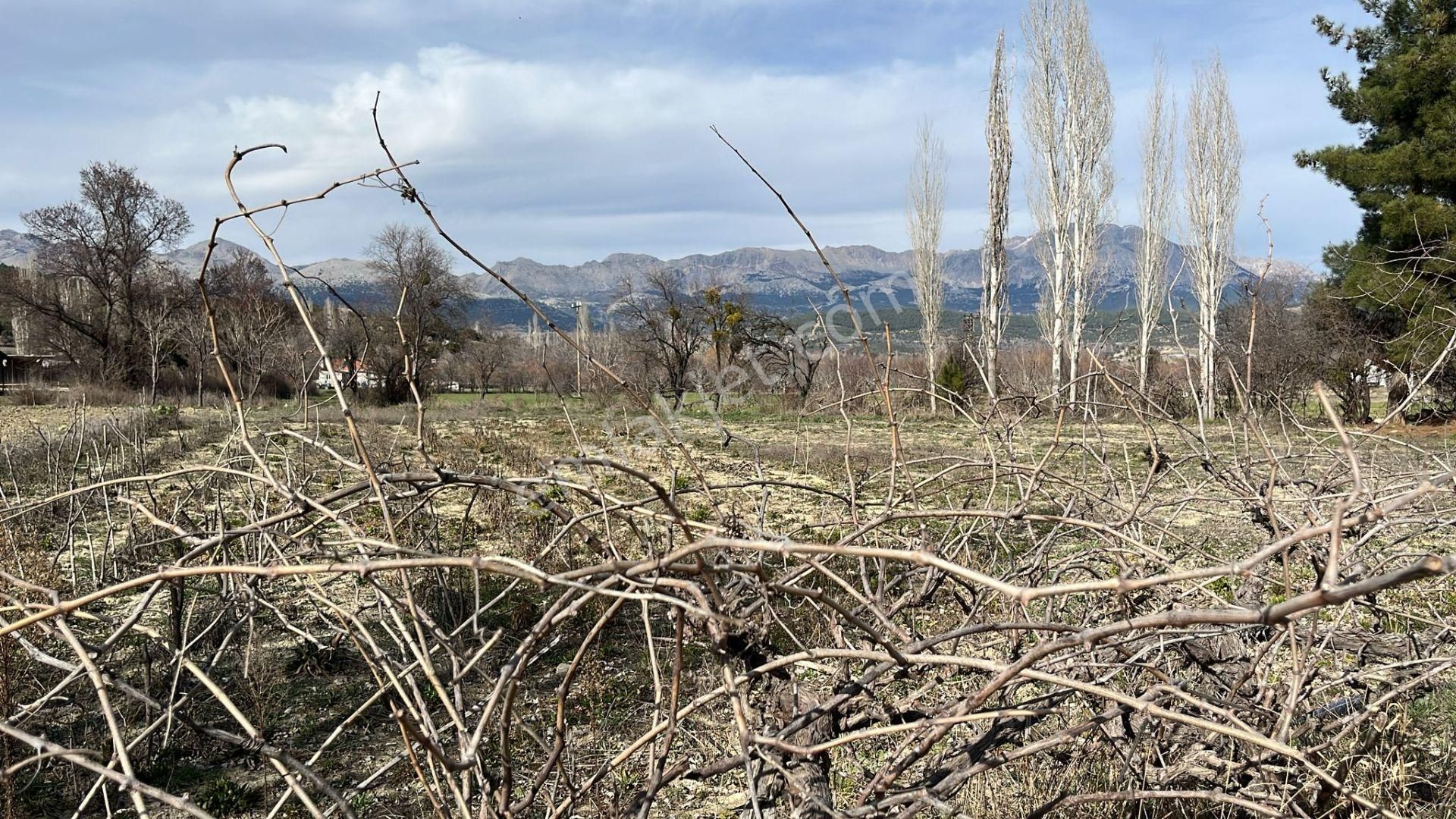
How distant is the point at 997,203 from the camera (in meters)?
23.3

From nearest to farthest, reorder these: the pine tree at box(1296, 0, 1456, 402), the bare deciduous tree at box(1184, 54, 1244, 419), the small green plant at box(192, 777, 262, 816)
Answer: the small green plant at box(192, 777, 262, 816) → the pine tree at box(1296, 0, 1456, 402) → the bare deciduous tree at box(1184, 54, 1244, 419)

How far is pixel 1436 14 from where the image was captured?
576 inches

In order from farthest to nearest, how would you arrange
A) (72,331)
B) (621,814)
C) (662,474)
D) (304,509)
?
(72,331) → (662,474) → (621,814) → (304,509)

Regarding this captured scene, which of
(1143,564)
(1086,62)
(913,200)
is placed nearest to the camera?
(1143,564)

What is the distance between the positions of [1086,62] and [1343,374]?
10038 mm

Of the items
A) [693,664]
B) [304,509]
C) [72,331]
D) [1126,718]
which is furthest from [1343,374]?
[72,331]

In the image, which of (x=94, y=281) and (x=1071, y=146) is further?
(x=94, y=281)

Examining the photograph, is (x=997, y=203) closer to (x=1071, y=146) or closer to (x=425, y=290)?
(x=1071, y=146)

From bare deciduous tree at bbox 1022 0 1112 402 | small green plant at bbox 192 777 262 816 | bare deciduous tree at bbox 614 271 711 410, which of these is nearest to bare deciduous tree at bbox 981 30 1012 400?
bare deciduous tree at bbox 1022 0 1112 402

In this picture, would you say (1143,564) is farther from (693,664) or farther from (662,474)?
(662,474)

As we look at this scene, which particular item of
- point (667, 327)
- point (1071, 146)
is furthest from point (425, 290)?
point (1071, 146)

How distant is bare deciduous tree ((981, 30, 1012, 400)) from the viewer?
2294 cm

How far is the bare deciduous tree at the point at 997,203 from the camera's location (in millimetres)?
22938

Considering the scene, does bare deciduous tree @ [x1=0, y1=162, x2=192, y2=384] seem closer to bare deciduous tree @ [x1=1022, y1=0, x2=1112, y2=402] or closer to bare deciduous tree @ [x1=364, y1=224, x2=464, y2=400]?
bare deciduous tree @ [x1=364, y1=224, x2=464, y2=400]
